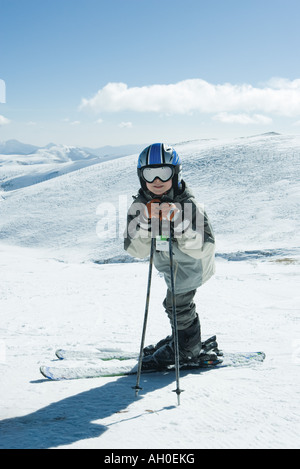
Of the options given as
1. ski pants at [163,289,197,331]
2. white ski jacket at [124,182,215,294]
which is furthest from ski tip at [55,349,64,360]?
white ski jacket at [124,182,215,294]

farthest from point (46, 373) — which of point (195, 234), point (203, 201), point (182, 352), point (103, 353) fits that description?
point (203, 201)

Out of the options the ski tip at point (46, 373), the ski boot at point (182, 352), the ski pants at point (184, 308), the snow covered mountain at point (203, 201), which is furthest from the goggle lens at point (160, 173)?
the snow covered mountain at point (203, 201)

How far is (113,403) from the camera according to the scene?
3.21 meters

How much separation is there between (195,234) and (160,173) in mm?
675

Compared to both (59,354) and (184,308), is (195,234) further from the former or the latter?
(59,354)

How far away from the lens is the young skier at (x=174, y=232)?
353 cm

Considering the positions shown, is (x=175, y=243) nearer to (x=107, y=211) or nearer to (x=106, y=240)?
(x=106, y=240)

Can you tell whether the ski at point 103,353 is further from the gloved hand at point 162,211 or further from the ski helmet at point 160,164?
the ski helmet at point 160,164

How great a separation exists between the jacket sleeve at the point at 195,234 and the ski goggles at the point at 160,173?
0.33m

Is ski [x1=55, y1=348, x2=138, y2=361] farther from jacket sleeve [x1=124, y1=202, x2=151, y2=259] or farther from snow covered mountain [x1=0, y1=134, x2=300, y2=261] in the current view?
snow covered mountain [x1=0, y1=134, x2=300, y2=261]

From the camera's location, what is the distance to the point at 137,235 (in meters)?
3.70

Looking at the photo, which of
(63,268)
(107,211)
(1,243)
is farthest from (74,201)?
(63,268)

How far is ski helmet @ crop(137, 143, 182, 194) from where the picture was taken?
376 centimetres
